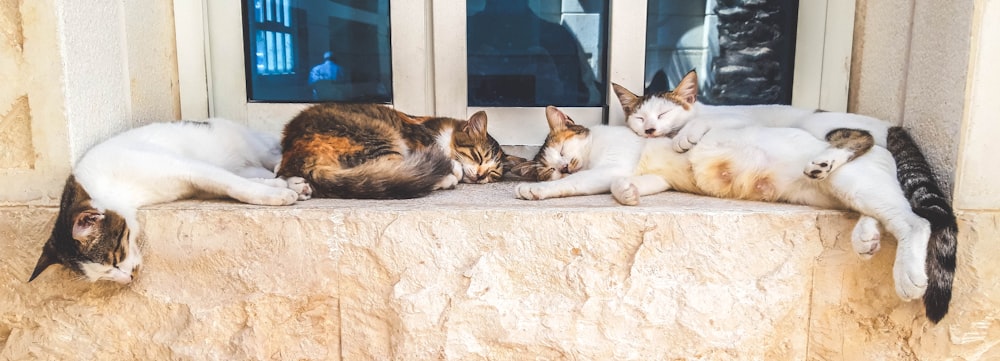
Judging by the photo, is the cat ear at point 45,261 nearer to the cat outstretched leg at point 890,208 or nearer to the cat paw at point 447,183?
the cat paw at point 447,183

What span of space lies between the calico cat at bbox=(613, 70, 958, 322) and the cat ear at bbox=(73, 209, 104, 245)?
1783 millimetres

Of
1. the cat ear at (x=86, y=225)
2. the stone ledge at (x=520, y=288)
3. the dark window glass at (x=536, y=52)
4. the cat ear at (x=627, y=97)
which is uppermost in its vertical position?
the dark window glass at (x=536, y=52)

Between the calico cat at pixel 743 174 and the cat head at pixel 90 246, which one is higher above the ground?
the calico cat at pixel 743 174

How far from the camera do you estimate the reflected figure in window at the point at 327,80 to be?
2660 mm

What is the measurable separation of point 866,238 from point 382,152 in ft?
4.75

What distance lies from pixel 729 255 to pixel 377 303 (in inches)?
39.4

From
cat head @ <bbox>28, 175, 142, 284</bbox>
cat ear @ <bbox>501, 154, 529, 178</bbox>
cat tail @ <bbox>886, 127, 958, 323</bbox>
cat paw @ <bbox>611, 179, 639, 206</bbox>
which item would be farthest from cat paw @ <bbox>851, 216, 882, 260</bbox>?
cat head @ <bbox>28, 175, 142, 284</bbox>

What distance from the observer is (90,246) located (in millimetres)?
1710

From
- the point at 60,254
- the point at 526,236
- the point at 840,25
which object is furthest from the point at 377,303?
the point at 840,25

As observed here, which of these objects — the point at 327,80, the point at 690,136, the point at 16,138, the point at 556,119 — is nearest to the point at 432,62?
the point at 327,80

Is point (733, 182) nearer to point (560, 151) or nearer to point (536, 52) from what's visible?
point (560, 151)

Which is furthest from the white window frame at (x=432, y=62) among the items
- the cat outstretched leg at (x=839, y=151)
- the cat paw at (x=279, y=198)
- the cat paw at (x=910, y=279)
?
the cat paw at (x=910, y=279)

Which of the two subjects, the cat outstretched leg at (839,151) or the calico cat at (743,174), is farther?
the cat outstretched leg at (839,151)

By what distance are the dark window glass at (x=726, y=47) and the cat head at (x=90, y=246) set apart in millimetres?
2033
